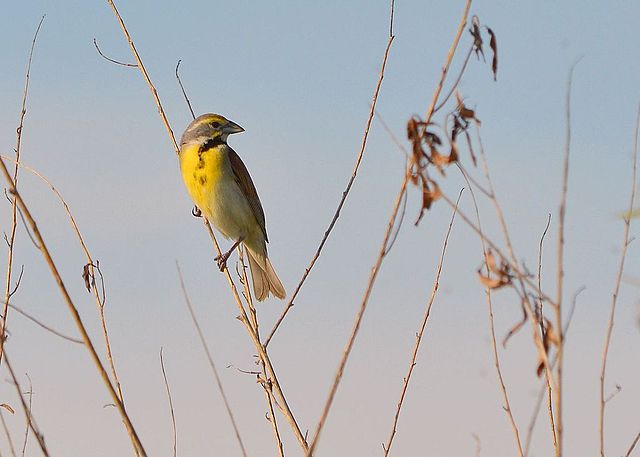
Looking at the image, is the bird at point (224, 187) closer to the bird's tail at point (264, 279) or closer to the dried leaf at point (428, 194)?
the bird's tail at point (264, 279)

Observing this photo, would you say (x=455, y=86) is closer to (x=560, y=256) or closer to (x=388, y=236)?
(x=388, y=236)

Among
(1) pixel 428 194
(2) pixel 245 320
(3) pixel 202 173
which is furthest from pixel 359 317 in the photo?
(3) pixel 202 173

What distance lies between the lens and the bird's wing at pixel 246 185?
6.71m

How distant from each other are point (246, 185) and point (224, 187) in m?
0.22

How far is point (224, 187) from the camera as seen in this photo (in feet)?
21.7

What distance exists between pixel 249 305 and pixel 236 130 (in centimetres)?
311

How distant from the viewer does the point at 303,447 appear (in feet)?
10.4

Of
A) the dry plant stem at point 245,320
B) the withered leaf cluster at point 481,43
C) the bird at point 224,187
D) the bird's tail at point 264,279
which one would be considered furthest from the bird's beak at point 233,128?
the withered leaf cluster at point 481,43

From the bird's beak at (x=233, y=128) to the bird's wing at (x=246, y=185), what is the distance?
0.43 ft

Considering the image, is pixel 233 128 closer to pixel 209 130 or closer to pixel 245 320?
pixel 209 130

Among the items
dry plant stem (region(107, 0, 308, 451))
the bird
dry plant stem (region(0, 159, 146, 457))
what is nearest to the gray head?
the bird

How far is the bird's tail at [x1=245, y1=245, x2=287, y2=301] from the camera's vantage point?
22.8 feet

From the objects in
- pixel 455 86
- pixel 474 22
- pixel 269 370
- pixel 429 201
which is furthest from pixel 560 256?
pixel 269 370

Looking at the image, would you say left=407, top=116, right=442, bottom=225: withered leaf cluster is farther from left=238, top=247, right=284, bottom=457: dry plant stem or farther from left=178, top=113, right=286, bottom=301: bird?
left=178, top=113, right=286, bottom=301: bird
